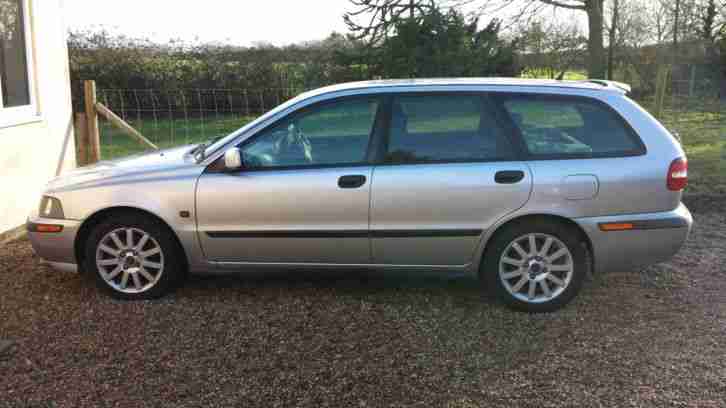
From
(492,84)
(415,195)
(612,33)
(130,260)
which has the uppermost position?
(612,33)

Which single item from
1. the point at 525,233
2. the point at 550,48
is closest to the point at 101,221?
the point at 525,233

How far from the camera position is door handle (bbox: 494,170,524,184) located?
4.84 m

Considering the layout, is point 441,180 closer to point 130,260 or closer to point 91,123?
point 130,260

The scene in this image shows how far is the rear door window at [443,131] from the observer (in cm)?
495

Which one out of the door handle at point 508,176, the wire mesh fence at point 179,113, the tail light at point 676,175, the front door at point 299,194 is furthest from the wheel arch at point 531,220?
the wire mesh fence at point 179,113

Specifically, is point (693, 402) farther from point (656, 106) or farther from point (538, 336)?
point (656, 106)

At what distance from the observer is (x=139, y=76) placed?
60.7 ft

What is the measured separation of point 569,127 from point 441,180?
1.01 meters

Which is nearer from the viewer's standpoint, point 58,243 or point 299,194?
point 299,194

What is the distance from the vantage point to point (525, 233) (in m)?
4.92

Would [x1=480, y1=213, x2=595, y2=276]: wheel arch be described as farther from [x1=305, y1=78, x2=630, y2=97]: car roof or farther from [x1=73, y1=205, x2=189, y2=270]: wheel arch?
[x1=73, y1=205, x2=189, y2=270]: wheel arch

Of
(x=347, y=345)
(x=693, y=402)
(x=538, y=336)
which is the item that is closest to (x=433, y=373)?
(x=347, y=345)

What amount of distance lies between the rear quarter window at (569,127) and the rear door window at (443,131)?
174mm

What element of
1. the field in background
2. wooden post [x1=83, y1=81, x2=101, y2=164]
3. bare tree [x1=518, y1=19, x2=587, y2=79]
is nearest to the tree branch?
bare tree [x1=518, y1=19, x2=587, y2=79]
